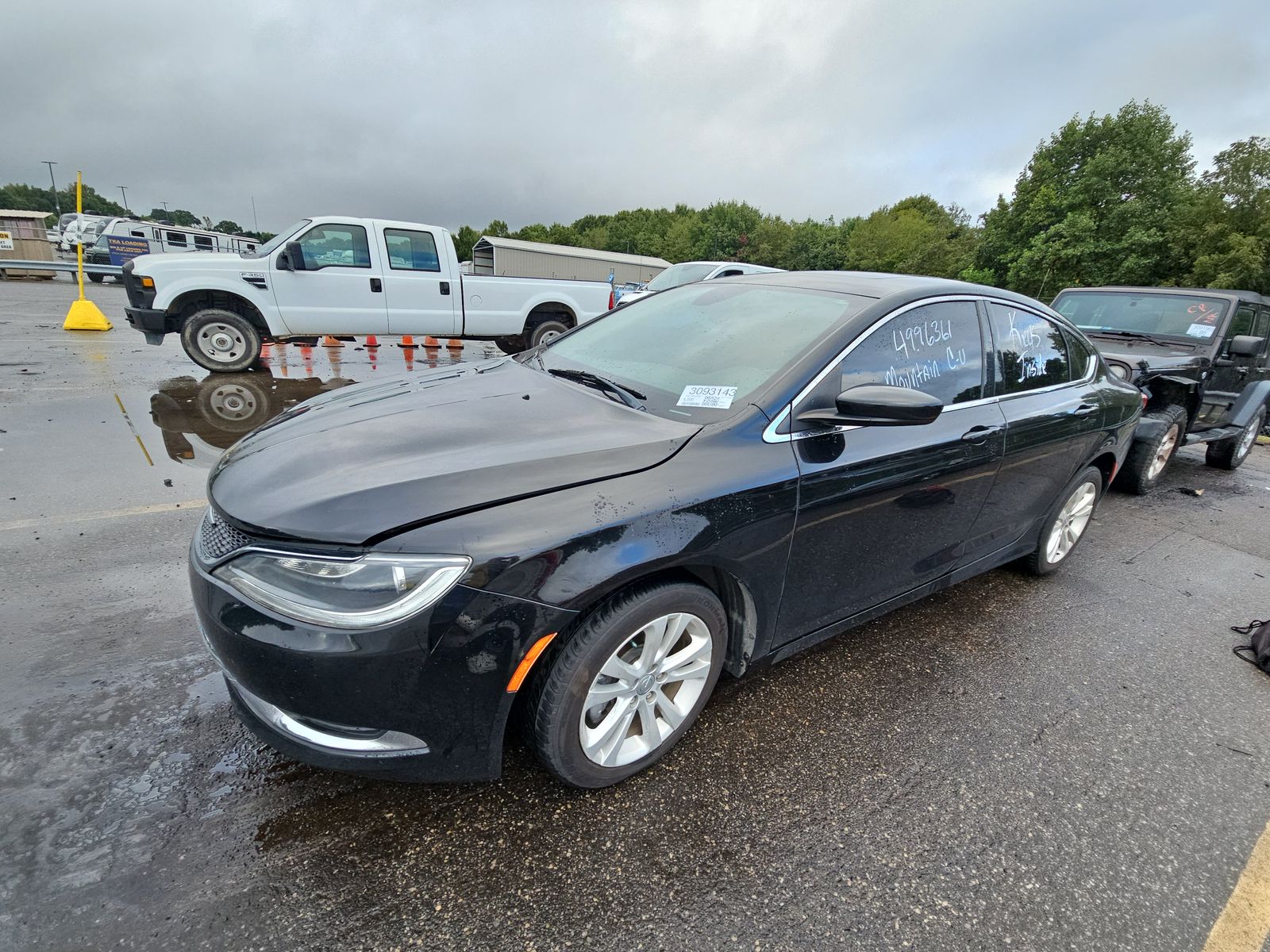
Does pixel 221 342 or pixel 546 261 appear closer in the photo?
pixel 221 342

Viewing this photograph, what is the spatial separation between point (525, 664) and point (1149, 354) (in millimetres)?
6534

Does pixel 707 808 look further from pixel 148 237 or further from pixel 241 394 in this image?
pixel 148 237

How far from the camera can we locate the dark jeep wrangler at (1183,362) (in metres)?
5.22

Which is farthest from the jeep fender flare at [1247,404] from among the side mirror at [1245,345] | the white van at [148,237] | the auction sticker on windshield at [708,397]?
the white van at [148,237]

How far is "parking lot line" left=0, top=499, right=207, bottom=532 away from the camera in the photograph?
3.36 metres

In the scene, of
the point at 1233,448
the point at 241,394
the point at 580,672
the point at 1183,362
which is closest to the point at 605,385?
the point at 580,672

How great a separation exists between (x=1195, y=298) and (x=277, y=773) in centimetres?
830

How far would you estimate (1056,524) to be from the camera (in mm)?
3518

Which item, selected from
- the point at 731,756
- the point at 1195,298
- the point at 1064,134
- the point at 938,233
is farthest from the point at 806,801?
the point at 938,233

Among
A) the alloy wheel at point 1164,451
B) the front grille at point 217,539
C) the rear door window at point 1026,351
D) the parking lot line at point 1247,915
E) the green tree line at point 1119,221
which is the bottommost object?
the parking lot line at point 1247,915

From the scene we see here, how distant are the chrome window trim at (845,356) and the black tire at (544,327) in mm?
7387

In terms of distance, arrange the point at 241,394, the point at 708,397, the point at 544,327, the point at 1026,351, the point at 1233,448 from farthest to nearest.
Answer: the point at 544,327, the point at 241,394, the point at 1233,448, the point at 1026,351, the point at 708,397

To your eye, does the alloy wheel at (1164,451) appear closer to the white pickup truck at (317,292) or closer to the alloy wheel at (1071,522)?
the alloy wheel at (1071,522)

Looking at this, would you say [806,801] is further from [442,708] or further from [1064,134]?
[1064,134]
